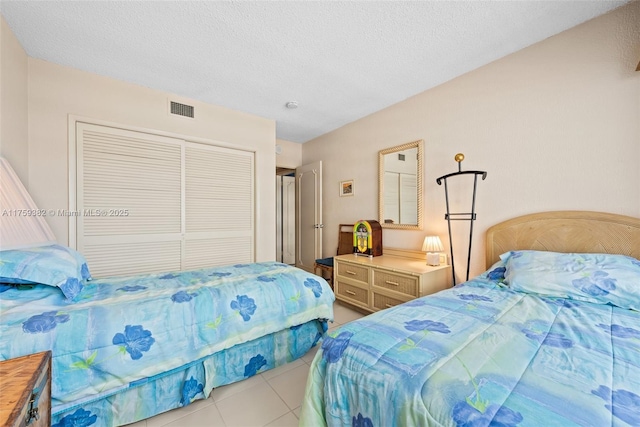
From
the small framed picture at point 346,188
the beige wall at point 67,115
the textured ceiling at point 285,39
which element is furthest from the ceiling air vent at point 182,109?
the small framed picture at point 346,188

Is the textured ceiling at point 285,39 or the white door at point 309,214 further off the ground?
the textured ceiling at point 285,39

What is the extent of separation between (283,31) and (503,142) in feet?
6.89

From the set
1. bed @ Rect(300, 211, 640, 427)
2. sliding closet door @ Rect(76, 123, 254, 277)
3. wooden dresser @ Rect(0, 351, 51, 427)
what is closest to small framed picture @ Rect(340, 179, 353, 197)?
sliding closet door @ Rect(76, 123, 254, 277)

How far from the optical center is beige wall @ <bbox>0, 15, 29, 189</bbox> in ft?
5.99

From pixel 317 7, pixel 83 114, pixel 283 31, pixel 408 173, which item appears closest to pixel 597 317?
pixel 408 173

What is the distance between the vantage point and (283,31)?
194cm

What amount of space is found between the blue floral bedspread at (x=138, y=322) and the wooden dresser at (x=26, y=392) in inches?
16.5

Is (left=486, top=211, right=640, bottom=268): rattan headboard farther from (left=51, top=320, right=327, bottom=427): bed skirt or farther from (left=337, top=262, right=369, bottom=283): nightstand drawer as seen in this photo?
(left=51, top=320, right=327, bottom=427): bed skirt

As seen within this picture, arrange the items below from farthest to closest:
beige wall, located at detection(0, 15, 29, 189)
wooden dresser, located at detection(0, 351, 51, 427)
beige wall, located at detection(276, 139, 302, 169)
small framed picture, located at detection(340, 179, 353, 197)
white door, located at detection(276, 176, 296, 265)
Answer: white door, located at detection(276, 176, 296, 265), beige wall, located at detection(276, 139, 302, 169), small framed picture, located at detection(340, 179, 353, 197), beige wall, located at detection(0, 15, 29, 189), wooden dresser, located at detection(0, 351, 51, 427)

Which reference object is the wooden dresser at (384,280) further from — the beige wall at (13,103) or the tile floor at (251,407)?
the beige wall at (13,103)

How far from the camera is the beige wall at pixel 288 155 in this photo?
4.67m

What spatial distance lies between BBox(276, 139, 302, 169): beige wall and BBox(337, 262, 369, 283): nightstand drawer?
2309mm

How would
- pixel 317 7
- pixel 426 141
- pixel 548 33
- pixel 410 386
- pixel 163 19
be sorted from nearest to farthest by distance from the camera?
pixel 410 386, pixel 317 7, pixel 163 19, pixel 548 33, pixel 426 141

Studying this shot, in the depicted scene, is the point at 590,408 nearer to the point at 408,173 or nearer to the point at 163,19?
the point at 408,173
